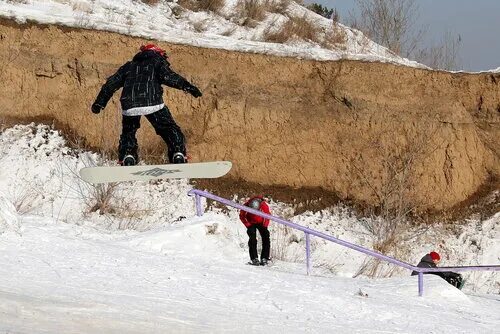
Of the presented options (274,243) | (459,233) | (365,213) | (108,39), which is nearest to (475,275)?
(459,233)

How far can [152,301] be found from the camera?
6.38m

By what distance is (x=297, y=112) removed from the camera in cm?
1928

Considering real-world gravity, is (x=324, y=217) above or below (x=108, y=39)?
below

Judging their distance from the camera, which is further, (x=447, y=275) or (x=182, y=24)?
(x=182, y=24)

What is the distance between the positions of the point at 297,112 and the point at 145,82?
10.6 metres

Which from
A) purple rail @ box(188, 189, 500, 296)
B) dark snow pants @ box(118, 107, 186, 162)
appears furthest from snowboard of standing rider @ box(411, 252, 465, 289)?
dark snow pants @ box(118, 107, 186, 162)

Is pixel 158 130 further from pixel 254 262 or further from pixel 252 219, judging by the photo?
pixel 254 262

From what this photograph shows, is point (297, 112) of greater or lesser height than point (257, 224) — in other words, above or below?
above

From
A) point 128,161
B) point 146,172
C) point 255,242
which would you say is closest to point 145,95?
point 128,161

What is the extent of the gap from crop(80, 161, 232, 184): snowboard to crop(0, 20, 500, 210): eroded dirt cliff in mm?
8355

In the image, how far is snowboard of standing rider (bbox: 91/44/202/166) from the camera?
900 cm

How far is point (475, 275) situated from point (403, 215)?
2.25 m

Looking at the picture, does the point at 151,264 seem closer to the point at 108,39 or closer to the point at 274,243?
the point at 274,243

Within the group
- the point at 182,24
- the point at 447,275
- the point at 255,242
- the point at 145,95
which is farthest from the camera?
the point at 182,24
